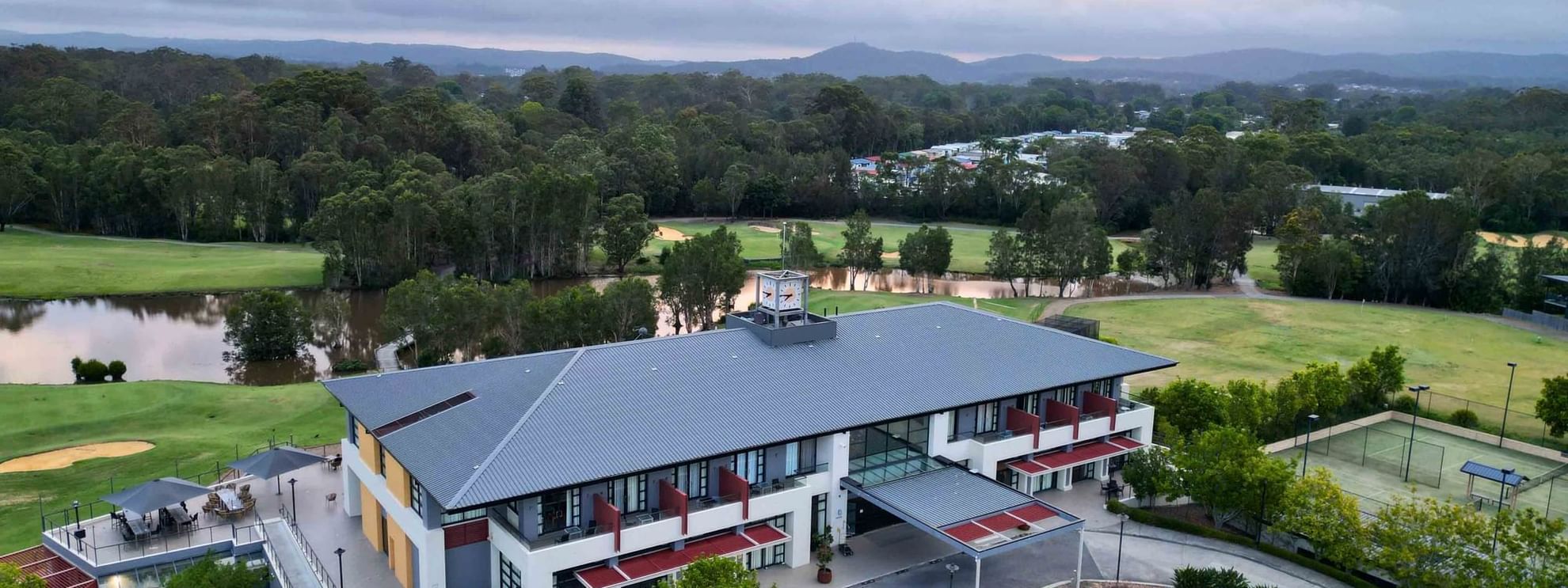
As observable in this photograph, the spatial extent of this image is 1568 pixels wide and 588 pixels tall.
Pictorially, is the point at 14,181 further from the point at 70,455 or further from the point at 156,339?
the point at 70,455

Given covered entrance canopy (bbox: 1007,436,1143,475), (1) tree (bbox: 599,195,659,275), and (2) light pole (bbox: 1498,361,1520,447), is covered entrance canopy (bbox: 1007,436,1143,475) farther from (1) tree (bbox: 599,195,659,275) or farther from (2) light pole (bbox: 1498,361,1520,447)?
(1) tree (bbox: 599,195,659,275)

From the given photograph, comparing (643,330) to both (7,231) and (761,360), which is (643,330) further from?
(7,231)

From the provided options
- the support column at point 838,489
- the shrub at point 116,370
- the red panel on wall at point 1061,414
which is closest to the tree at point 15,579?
the support column at point 838,489

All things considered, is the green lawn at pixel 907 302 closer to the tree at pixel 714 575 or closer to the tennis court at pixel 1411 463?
the tennis court at pixel 1411 463

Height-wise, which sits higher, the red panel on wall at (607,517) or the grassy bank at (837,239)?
the red panel on wall at (607,517)

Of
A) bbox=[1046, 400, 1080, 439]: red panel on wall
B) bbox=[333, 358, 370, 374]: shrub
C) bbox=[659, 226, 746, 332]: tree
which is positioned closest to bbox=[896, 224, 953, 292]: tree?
bbox=[659, 226, 746, 332]: tree

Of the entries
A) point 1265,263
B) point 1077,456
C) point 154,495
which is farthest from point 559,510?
point 1265,263
